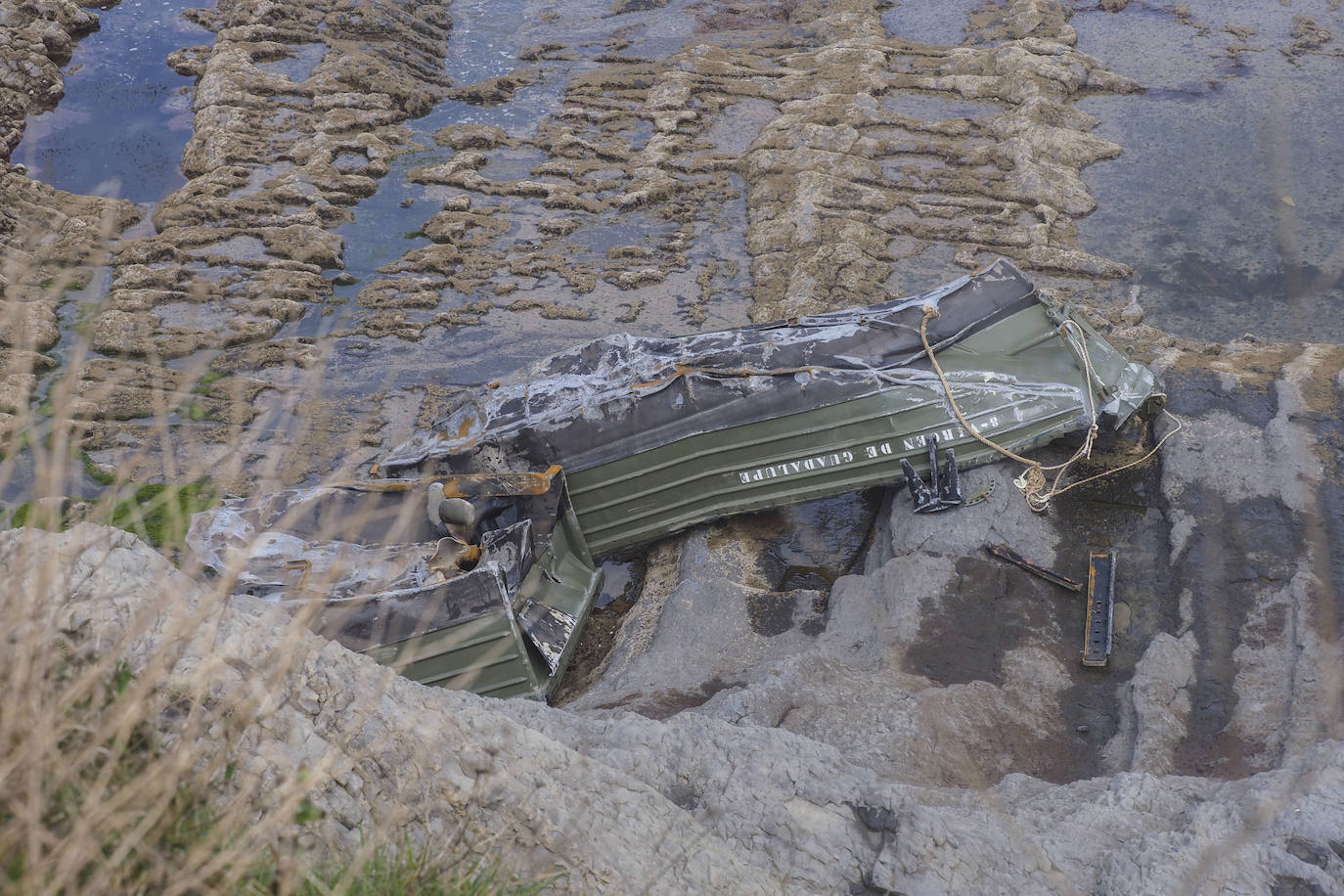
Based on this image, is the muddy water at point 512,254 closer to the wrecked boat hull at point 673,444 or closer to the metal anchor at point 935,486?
the wrecked boat hull at point 673,444

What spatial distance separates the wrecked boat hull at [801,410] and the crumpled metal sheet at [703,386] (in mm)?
11

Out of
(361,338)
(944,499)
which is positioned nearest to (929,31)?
(361,338)

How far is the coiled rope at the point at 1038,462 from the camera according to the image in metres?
7.51

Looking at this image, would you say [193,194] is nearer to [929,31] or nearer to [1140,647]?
[929,31]

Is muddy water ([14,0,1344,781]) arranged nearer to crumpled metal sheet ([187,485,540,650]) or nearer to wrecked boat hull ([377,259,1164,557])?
wrecked boat hull ([377,259,1164,557])

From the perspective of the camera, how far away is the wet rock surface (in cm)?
401

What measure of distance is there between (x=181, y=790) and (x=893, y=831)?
8.49 feet

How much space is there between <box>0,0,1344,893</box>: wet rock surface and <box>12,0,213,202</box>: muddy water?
1.07 feet

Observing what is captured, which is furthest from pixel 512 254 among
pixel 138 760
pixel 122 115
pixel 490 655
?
pixel 138 760

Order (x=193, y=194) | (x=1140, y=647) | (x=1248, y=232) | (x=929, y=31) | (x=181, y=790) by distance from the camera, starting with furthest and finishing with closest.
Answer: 1. (x=929, y=31)
2. (x=193, y=194)
3. (x=1248, y=232)
4. (x=1140, y=647)
5. (x=181, y=790)

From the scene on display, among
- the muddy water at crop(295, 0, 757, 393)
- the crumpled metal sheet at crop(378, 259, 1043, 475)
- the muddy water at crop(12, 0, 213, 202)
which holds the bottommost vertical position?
the muddy water at crop(295, 0, 757, 393)

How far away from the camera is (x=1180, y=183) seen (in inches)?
491

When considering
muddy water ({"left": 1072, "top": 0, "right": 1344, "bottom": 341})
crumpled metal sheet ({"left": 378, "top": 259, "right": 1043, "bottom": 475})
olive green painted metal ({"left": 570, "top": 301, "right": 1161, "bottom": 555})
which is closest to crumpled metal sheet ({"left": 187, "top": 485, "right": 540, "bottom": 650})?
crumpled metal sheet ({"left": 378, "top": 259, "right": 1043, "bottom": 475})

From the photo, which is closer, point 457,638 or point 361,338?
point 457,638
